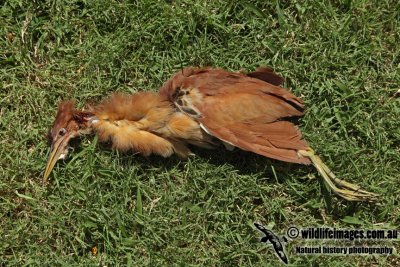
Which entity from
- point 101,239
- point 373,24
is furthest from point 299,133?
point 101,239

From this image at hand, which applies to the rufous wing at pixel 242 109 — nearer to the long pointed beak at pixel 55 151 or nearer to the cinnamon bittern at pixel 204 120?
the cinnamon bittern at pixel 204 120

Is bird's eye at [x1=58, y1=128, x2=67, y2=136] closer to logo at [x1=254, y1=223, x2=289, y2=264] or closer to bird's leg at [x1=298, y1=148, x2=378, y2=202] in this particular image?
logo at [x1=254, y1=223, x2=289, y2=264]

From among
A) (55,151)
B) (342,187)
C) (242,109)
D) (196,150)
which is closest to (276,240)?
(342,187)

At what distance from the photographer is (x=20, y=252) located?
13.2 ft

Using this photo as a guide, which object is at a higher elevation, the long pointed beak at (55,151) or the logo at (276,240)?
the long pointed beak at (55,151)

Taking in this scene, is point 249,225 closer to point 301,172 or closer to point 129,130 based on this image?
point 301,172

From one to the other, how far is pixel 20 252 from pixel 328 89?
224 centimetres

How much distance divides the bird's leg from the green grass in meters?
0.07

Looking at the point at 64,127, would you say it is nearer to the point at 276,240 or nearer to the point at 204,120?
the point at 204,120

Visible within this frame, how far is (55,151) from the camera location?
399 centimetres

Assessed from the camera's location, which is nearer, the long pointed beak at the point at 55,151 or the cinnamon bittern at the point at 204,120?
the cinnamon bittern at the point at 204,120

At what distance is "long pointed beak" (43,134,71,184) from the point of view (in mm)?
3984

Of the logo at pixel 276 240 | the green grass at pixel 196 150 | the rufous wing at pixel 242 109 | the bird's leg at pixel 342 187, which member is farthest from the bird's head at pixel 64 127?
the bird's leg at pixel 342 187

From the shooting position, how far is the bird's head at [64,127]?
3.97 meters
